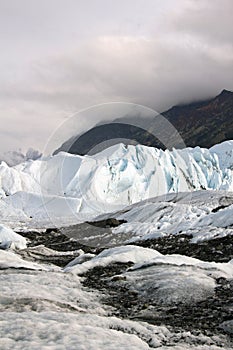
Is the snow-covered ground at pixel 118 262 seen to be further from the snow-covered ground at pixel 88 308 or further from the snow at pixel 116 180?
the snow at pixel 116 180

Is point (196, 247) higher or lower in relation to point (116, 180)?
higher

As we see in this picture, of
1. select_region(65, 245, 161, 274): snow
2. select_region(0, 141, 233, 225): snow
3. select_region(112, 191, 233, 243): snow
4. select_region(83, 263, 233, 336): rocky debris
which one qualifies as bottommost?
select_region(0, 141, 233, 225): snow

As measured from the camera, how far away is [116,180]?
125 metres

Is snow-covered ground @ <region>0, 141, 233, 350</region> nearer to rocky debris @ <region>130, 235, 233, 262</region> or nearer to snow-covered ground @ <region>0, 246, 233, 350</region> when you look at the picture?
snow-covered ground @ <region>0, 246, 233, 350</region>

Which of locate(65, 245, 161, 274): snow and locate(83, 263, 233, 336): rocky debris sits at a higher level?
locate(83, 263, 233, 336): rocky debris

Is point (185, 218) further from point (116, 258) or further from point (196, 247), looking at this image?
point (116, 258)

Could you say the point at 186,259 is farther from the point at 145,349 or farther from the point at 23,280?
the point at 145,349

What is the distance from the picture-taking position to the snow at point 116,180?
12600 centimetres

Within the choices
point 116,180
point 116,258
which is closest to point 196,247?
point 116,258

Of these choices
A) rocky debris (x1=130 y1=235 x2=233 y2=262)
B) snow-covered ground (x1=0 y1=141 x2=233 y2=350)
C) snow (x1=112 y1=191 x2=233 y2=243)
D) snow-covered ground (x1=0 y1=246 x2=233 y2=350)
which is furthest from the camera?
snow (x1=112 y1=191 x2=233 y2=243)

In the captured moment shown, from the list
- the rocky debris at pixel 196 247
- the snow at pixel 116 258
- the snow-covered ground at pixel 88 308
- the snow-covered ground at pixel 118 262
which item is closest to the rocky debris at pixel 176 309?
the snow-covered ground at pixel 118 262

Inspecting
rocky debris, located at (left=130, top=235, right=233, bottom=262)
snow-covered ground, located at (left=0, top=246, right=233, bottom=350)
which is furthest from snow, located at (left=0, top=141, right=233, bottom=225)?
snow-covered ground, located at (left=0, top=246, right=233, bottom=350)

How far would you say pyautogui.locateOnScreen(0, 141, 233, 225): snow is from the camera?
126 metres

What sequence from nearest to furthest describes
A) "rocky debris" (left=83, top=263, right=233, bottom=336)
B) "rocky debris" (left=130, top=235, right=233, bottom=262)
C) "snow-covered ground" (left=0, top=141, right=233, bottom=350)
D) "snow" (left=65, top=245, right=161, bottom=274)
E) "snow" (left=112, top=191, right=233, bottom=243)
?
1. "snow-covered ground" (left=0, top=141, right=233, bottom=350)
2. "rocky debris" (left=83, top=263, right=233, bottom=336)
3. "snow" (left=65, top=245, right=161, bottom=274)
4. "rocky debris" (left=130, top=235, right=233, bottom=262)
5. "snow" (left=112, top=191, right=233, bottom=243)
